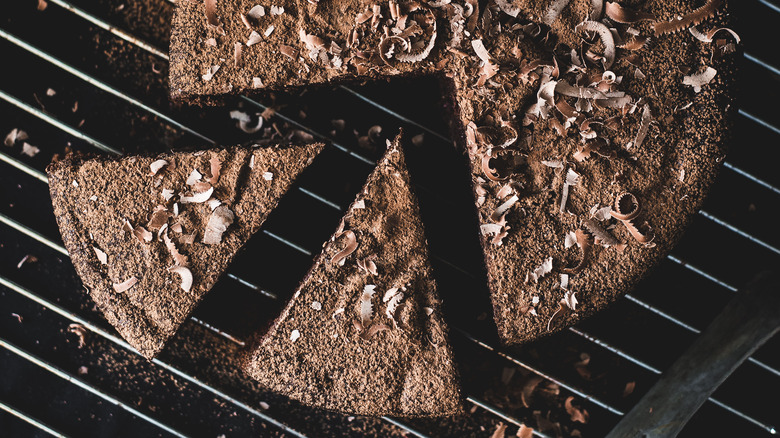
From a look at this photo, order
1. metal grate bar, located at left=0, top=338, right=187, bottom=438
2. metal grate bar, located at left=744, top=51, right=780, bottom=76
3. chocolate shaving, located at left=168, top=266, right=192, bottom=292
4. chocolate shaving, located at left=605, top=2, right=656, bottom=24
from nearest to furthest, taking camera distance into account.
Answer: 1. chocolate shaving, located at left=605, top=2, right=656, bottom=24
2. chocolate shaving, located at left=168, top=266, right=192, bottom=292
3. metal grate bar, located at left=744, top=51, right=780, bottom=76
4. metal grate bar, located at left=0, top=338, right=187, bottom=438

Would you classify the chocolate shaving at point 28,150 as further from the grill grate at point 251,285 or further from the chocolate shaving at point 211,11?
the chocolate shaving at point 211,11

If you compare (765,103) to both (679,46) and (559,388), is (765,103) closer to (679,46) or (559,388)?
(679,46)

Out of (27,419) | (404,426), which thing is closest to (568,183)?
(404,426)

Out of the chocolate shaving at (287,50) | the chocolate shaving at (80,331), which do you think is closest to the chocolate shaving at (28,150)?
the chocolate shaving at (80,331)

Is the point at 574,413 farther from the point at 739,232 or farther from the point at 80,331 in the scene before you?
the point at 80,331

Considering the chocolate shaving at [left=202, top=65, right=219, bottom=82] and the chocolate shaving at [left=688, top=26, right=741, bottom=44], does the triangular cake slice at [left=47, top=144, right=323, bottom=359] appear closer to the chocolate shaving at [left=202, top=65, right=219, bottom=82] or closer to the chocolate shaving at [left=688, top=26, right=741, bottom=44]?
the chocolate shaving at [left=202, top=65, right=219, bottom=82]

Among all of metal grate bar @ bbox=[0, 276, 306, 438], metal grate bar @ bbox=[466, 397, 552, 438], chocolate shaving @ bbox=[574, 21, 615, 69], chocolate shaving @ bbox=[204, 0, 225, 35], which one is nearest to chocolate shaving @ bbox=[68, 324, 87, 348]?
metal grate bar @ bbox=[0, 276, 306, 438]
